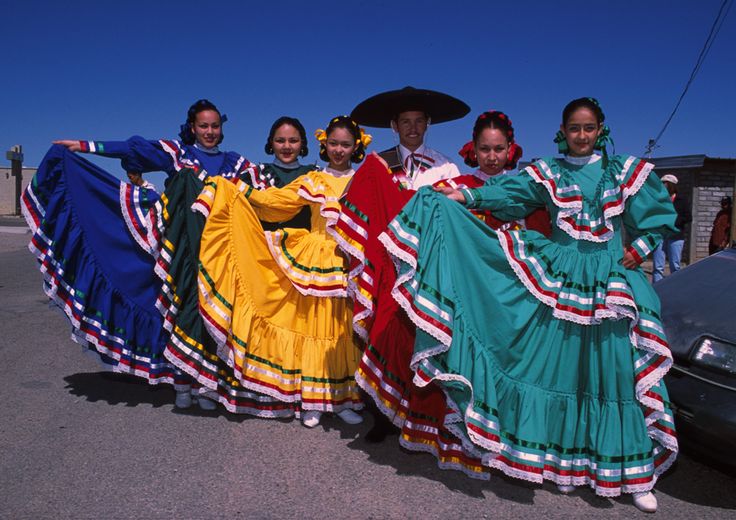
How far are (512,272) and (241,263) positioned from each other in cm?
186

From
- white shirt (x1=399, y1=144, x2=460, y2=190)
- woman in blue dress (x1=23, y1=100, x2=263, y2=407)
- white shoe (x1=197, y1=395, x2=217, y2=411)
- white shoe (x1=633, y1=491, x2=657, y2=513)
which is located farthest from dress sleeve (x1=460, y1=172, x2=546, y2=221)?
white shoe (x1=197, y1=395, x2=217, y2=411)

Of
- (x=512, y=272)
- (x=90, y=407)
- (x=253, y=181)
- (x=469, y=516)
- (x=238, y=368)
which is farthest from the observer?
(x=253, y=181)

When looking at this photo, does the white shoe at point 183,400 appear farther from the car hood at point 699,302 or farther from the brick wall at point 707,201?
the brick wall at point 707,201

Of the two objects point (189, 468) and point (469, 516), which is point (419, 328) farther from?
point (189, 468)

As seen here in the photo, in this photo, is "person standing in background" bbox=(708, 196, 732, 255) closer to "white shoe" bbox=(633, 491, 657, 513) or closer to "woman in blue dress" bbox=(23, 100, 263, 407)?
"white shoe" bbox=(633, 491, 657, 513)

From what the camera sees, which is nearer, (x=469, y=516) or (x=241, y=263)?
(x=469, y=516)

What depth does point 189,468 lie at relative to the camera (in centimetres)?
321

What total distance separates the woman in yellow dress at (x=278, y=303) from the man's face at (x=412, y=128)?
2.22 feet

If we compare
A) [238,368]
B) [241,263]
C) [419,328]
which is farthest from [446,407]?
[241,263]

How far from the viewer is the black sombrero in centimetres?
412

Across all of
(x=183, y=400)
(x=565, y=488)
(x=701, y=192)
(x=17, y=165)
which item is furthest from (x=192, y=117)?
(x=17, y=165)

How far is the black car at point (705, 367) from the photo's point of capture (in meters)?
2.79

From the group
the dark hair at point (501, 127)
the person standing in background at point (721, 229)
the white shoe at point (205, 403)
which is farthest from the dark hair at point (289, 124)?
the person standing in background at point (721, 229)

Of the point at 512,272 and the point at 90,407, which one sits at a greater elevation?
the point at 512,272
